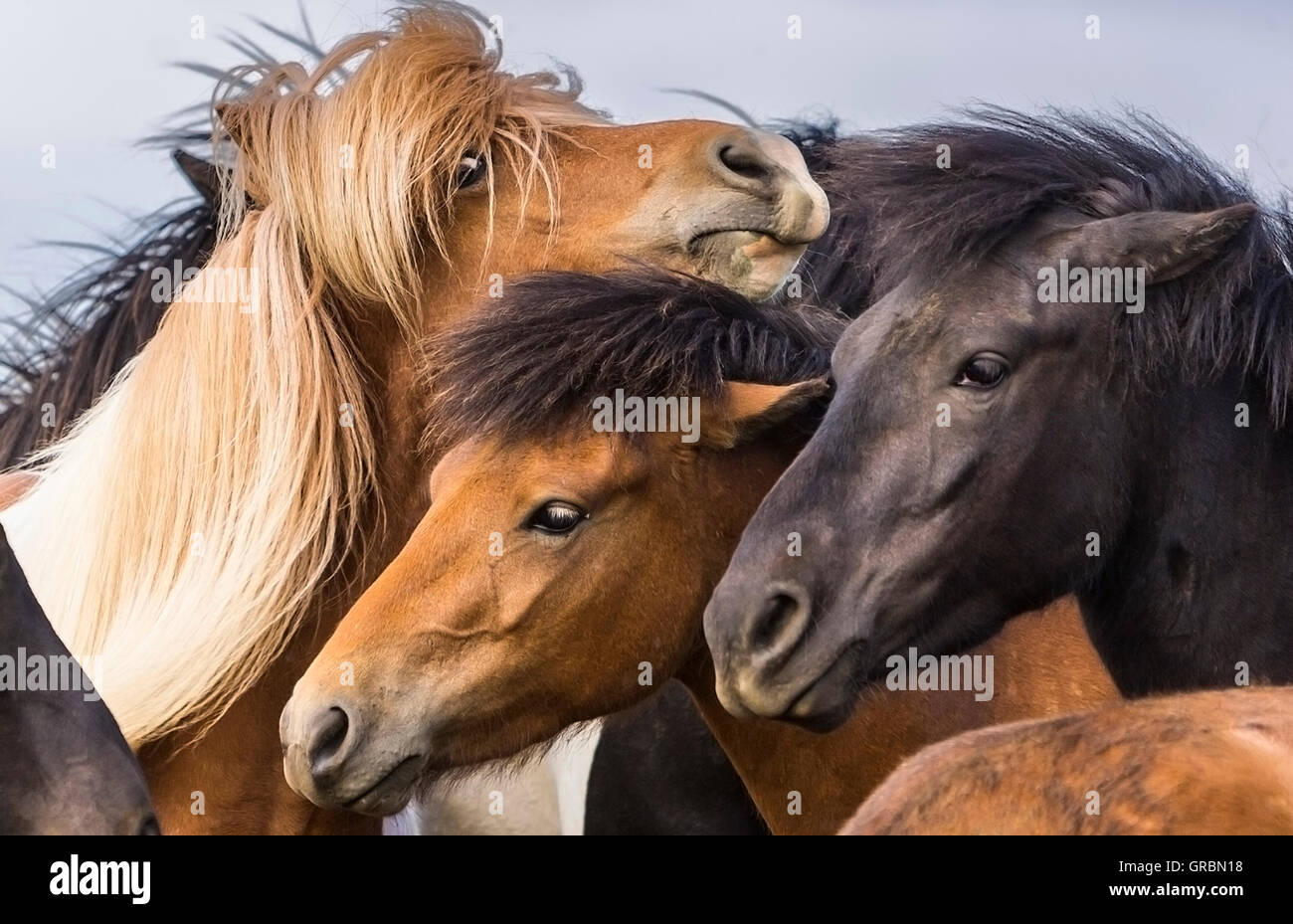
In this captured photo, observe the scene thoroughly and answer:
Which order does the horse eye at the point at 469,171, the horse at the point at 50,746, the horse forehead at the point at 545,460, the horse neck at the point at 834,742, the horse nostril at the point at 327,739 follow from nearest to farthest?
the horse at the point at 50,746 < the horse nostril at the point at 327,739 < the horse forehead at the point at 545,460 < the horse neck at the point at 834,742 < the horse eye at the point at 469,171

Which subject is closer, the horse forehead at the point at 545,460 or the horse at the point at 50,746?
the horse at the point at 50,746

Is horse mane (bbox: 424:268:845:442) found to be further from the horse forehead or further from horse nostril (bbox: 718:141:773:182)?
horse nostril (bbox: 718:141:773:182)

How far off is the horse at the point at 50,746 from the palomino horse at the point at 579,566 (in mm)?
489

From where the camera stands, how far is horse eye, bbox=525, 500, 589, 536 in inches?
120

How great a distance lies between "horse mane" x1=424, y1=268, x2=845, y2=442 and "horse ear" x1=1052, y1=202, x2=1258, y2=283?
61 cm

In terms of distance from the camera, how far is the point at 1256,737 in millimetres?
1904

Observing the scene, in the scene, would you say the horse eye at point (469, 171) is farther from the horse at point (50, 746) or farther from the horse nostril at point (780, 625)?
the horse at point (50, 746)

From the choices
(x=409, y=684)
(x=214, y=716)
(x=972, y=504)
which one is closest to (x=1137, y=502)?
(x=972, y=504)

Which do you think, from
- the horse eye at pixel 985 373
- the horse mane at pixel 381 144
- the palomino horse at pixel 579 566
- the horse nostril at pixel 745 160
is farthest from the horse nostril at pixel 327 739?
the horse nostril at pixel 745 160

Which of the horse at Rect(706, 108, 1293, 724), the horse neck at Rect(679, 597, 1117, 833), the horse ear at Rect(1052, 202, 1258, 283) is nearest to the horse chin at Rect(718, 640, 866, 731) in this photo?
the horse at Rect(706, 108, 1293, 724)

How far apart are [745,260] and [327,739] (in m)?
1.40

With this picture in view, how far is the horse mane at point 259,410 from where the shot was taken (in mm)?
3377

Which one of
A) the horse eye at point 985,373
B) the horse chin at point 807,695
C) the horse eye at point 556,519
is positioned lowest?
the horse chin at point 807,695
